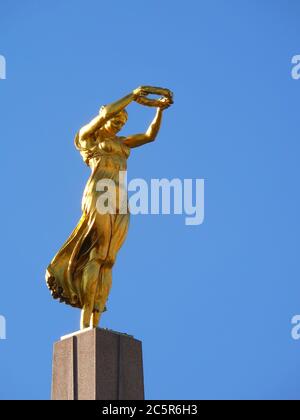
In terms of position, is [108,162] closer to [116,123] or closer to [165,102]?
[116,123]

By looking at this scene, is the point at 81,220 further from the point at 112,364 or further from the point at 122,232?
the point at 112,364

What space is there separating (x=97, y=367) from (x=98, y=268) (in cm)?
203

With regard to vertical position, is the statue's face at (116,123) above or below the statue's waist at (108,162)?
above

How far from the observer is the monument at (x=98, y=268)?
89.5 ft

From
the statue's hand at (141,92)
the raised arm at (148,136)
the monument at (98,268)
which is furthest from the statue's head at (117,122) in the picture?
the statue's hand at (141,92)

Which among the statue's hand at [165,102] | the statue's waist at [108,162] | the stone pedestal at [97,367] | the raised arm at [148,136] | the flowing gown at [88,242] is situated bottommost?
the stone pedestal at [97,367]

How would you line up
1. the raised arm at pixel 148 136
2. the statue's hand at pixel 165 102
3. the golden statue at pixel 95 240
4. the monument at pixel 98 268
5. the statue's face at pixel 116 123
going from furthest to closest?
the raised arm at pixel 148 136 < the statue's face at pixel 116 123 < the statue's hand at pixel 165 102 < the golden statue at pixel 95 240 < the monument at pixel 98 268

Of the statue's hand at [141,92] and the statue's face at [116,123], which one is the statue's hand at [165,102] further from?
the statue's face at [116,123]

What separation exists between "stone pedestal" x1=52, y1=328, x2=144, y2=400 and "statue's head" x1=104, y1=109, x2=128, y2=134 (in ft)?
12.8

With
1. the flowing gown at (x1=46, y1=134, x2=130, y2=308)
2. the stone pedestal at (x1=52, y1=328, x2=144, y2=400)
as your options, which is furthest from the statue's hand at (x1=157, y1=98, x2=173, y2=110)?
the stone pedestal at (x1=52, y1=328, x2=144, y2=400)

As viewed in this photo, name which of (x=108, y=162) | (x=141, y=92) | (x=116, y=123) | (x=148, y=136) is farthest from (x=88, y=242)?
(x=141, y=92)
